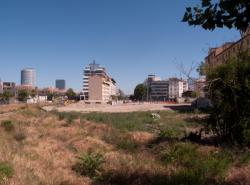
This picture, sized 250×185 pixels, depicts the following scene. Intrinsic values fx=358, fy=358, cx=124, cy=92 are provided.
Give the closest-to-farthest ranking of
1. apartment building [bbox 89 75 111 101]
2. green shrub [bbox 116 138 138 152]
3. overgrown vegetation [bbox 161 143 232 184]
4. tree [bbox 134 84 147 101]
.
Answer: overgrown vegetation [bbox 161 143 232 184], green shrub [bbox 116 138 138 152], apartment building [bbox 89 75 111 101], tree [bbox 134 84 147 101]

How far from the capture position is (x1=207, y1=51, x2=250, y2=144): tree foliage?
12258mm

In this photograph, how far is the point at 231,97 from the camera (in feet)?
41.9

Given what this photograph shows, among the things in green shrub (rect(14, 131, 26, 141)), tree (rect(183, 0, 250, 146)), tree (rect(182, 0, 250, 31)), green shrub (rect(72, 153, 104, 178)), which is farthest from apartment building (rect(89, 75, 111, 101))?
tree (rect(182, 0, 250, 31))

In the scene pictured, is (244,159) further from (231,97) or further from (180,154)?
(231,97)

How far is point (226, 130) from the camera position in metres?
12.9

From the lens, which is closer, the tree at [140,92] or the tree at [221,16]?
the tree at [221,16]

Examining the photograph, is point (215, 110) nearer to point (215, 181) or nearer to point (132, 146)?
point (132, 146)

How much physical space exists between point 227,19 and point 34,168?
24.3 feet

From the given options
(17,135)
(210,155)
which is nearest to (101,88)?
(17,135)

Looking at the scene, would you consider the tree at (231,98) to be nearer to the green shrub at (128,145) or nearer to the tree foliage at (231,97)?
the tree foliage at (231,97)

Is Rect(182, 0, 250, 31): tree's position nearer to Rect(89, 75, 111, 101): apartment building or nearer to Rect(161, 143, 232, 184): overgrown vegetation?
Rect(161, 143, 232, 184): overgrown vegetation

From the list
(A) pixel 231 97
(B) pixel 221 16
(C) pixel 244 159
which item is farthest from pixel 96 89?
(B) pixel 221 16

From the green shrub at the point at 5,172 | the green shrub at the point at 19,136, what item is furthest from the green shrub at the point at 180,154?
the green shrub at the point at 19,136

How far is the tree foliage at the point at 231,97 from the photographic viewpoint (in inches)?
483
